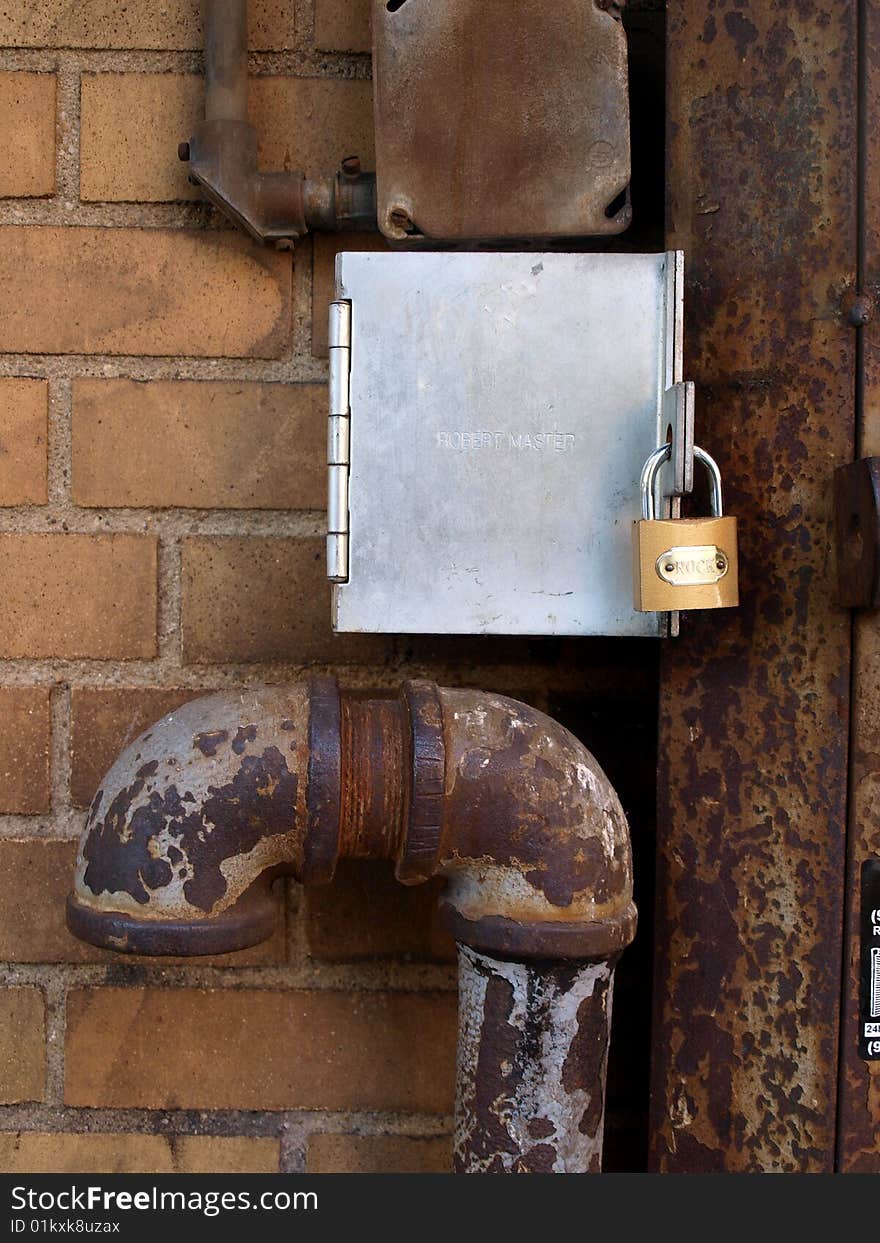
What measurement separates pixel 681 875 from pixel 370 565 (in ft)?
1.13

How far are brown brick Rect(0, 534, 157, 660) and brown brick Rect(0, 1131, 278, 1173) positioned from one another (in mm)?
440

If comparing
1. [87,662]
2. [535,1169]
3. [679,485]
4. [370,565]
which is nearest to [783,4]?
[679,485]

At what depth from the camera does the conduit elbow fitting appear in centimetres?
64

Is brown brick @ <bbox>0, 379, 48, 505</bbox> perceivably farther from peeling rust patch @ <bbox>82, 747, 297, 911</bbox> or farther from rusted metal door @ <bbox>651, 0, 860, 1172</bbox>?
rusted metal door @ <bbox>651, 0, 860, 1172</bbox>

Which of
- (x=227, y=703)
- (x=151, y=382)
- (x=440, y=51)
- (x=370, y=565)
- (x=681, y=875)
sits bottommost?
(x=681, y=875)

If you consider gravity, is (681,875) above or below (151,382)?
below

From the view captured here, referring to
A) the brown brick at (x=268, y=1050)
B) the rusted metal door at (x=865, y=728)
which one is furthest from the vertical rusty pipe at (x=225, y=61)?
the brown brick at (x=268, y=1050)

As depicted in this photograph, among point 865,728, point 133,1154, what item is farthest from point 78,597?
point 865,728

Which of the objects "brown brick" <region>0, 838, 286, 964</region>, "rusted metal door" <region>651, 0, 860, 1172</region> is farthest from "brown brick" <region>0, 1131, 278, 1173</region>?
"rusted metal door" <region>651, 0, 860, 1172</region>

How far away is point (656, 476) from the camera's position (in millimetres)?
711

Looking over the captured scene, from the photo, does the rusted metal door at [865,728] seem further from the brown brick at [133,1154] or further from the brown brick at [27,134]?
the brown brick at [27,134]

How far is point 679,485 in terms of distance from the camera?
0.69 m

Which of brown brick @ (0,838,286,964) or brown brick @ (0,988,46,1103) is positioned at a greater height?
brown brick @ (0,838,286,964)

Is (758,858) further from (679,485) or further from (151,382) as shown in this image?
(151,382)
